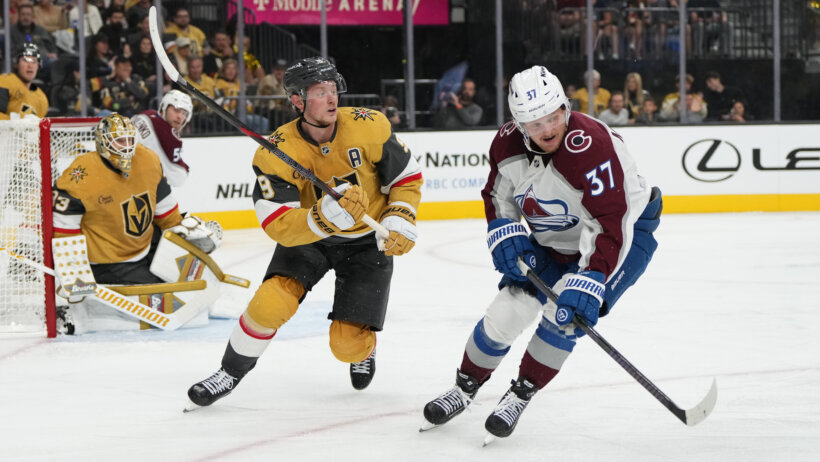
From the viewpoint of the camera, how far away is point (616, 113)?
907 centimetres

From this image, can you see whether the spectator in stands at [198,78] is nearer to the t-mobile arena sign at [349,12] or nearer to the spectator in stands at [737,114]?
the t-mobile arena sign at [349,12]

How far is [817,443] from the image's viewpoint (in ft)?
8.78

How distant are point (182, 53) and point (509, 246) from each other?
6224mm

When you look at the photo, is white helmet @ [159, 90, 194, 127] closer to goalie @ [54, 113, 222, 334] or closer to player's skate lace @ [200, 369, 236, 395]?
goalie @ [54, 113, 222, 334]

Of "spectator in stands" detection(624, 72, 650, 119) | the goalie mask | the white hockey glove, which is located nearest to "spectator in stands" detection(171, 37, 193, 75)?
"spectator in stands" detection(624, 72, 650, 119)

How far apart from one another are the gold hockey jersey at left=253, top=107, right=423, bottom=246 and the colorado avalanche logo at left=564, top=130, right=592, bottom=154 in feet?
1.98

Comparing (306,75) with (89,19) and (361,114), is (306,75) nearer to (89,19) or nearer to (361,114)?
(361,114)

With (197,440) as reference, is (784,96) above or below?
above

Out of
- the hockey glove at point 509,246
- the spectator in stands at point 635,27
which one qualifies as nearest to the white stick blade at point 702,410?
the hockey glove at point 509,246

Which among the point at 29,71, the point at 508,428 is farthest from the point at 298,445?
the point at 29,71

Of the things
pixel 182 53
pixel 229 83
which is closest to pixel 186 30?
pixel 182 53

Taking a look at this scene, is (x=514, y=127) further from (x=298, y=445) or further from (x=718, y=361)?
(x=718, y=361)

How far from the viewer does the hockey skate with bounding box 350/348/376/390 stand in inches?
129

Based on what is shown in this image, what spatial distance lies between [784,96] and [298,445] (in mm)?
7839
